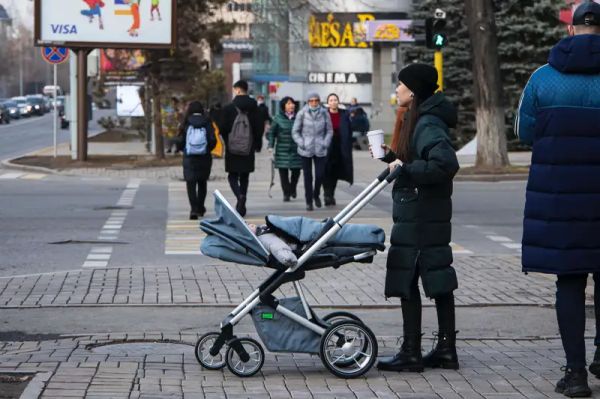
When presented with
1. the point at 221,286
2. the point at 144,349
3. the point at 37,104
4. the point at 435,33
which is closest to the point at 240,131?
the point at 221,286

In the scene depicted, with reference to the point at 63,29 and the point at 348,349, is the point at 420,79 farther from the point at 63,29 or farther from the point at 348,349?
A: the point at 63,29

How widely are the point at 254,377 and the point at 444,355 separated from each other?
1.15m

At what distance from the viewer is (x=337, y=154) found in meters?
21.3

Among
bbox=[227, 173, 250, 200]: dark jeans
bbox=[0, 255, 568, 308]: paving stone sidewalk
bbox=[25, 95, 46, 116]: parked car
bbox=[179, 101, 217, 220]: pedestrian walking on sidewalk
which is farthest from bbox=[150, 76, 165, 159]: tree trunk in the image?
bbox=[25, 95, 46, 116]: parked car

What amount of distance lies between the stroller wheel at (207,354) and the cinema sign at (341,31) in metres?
69.9

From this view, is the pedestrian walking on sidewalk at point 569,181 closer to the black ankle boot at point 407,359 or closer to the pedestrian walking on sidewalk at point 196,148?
the black ankle boot at point 407,359

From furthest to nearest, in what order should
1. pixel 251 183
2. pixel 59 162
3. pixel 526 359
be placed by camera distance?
1. pixel 59 162
2. pixel 251 183
3. pixel 526 359

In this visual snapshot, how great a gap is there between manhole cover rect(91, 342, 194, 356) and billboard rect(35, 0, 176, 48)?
26.7 meters

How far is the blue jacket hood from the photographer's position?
23.4ft

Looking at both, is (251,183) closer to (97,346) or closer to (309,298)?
(309,298)

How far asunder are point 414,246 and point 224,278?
4604 mm

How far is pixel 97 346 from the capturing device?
28.5ft

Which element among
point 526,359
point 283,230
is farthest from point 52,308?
point 526,359

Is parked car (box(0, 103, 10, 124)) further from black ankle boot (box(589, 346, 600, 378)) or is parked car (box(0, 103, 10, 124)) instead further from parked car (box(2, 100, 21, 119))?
black ankle boot (box(589, 346, 600, 378))
